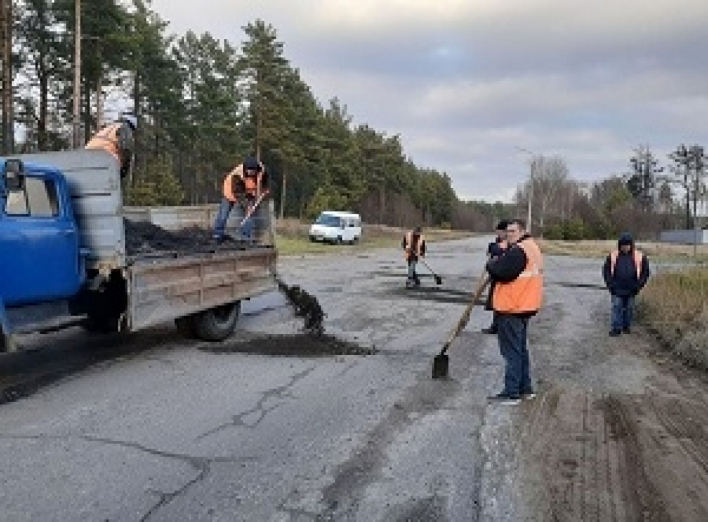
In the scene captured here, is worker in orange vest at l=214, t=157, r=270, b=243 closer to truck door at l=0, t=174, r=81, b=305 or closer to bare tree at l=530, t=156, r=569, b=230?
truck door at l=0, t=174, r=81, b=305

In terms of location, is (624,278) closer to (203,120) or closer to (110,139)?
(110,139)

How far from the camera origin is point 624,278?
1216 cm

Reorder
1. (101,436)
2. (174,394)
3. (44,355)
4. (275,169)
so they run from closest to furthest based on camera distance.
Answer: (101,436)
(174,394)
(44,355)
(275,169)

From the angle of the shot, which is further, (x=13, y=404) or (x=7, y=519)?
(x=13, y=404)

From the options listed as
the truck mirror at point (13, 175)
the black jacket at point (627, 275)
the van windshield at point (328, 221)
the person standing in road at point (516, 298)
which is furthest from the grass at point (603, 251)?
the truck mirror at point (13, 175)

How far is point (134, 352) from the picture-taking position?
29.1 feet

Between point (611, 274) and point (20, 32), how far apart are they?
30.3 m

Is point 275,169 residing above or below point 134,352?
above

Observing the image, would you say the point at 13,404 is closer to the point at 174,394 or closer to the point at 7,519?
the point at 174,394

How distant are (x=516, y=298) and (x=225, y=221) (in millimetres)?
5308

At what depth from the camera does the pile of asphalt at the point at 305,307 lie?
10.9 meters

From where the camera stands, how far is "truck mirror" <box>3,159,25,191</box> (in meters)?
6.86

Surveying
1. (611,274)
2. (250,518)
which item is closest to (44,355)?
(250,518)

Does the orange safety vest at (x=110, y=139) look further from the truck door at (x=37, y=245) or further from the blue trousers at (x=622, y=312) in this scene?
the blue trousers at (x=622, y=312)
